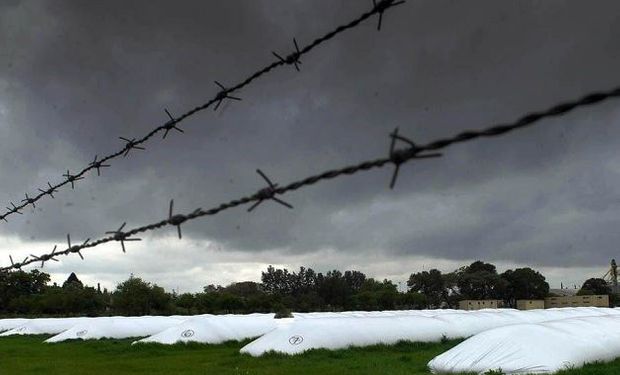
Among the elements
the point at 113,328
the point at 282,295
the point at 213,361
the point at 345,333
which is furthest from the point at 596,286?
the point at 213,361

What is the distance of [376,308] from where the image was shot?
197ft

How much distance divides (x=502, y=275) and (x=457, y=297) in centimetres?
561

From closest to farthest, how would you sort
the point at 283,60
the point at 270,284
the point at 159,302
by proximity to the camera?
the point at 283,60, the point at 159,302, the point at 270,284

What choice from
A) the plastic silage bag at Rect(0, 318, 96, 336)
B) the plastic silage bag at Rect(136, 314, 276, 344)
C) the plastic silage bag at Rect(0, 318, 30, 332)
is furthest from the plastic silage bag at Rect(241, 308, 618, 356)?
the plastic silage bag at Rect(0, 318, 30, 332)

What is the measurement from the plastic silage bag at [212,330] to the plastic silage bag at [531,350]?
928 centimetres

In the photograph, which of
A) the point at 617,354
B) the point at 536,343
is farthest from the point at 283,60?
the point at 617,354

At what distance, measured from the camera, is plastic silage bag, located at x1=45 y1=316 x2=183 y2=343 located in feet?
94.3

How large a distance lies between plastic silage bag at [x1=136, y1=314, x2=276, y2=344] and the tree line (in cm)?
1905

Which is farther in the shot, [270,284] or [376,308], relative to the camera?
[270,284]

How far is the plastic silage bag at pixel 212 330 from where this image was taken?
22812 mm

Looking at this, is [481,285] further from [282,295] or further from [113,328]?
[113,328]

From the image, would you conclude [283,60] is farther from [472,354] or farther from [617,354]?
[617,354]

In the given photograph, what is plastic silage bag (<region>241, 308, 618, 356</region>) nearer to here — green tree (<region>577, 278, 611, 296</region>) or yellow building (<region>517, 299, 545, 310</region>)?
yellow building (<region>517, 299, 545, 310</region>)

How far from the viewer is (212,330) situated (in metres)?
23.7
